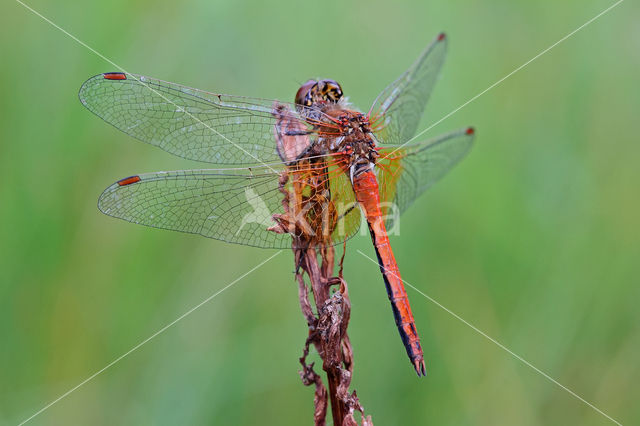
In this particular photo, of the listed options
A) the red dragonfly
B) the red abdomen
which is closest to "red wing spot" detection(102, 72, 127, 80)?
the red dragonfly

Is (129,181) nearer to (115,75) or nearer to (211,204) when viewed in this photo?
(211,204)

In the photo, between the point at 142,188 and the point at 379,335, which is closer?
the point at 142,188

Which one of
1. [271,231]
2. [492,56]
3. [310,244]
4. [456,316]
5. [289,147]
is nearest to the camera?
[310,244]

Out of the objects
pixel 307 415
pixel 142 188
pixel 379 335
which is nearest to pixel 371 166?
pixel 379 335

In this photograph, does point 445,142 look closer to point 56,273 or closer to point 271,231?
point 271,231


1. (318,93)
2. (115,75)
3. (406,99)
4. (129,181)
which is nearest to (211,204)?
(129,181)

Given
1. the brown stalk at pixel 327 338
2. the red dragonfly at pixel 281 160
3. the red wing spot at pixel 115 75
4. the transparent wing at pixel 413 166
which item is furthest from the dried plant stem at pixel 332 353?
the red wing spot at pixel 115 75

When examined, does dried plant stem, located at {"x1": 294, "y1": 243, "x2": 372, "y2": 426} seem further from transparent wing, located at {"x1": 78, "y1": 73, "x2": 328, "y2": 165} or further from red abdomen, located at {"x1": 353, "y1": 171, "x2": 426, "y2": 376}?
transparent wing, located at {"x1": 78, "y1": 73, "x2": 328, "y2": 165}
